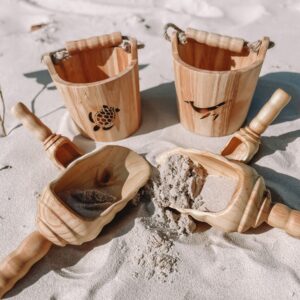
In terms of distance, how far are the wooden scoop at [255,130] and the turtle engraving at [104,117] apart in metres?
0.35

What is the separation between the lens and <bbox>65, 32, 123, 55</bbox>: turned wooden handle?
4.18ft

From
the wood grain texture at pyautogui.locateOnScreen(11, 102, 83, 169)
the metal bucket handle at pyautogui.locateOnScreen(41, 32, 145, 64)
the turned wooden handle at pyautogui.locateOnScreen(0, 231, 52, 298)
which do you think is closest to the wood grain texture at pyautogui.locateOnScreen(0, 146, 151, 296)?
the turned wooden handle at pyautogui.locateOnScreen(0, 231, 52, 298)

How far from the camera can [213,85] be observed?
1141 mm

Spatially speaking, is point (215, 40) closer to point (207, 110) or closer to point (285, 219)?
point (207, 110)

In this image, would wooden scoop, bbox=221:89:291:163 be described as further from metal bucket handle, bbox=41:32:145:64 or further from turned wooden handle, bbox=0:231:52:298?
turned wooden handle, bbox=0:231:52:298

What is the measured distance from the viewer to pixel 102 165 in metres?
1.15

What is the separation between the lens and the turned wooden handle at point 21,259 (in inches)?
38.3

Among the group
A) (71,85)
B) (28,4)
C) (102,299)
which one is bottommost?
(102,299)

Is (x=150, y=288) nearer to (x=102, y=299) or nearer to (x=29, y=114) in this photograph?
(x=102, y=299)

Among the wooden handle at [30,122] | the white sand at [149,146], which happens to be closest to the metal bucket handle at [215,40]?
the white sand at [149,146]

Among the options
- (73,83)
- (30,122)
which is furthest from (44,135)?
(73,83)

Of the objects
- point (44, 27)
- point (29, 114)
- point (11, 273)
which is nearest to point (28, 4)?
point (44, 27)

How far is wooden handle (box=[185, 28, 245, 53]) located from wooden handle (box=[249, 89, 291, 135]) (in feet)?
0.67

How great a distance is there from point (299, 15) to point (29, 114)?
4.01 ft
